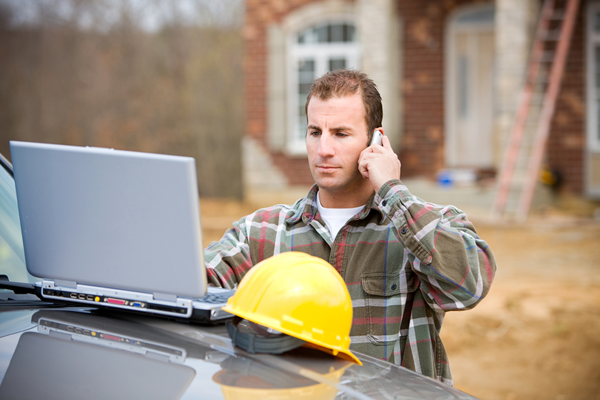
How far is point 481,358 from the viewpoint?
6.23m

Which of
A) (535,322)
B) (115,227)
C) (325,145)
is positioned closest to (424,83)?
(535,322)

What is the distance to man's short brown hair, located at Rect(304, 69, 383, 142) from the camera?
2.74 m

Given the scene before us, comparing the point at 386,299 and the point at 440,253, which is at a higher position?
the point at 440,253

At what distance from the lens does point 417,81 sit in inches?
528

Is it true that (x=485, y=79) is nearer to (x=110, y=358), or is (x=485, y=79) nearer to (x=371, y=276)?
(x=371, y=276)

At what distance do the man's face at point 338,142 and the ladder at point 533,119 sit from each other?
8928 mm

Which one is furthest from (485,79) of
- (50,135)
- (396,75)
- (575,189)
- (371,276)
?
(50,135)

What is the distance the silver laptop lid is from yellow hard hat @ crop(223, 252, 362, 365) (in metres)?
0.16

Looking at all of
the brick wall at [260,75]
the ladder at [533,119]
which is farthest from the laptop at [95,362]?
the brick wall at [260,75]

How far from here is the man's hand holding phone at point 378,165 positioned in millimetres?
2521

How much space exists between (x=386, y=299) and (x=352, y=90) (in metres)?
0.89

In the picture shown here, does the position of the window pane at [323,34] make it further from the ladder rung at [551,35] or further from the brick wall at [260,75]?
the ladder rung at [551,35]

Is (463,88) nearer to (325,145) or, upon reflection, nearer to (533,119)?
(533,119)

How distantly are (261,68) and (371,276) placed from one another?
12.0 meters
